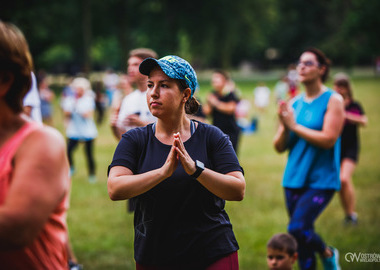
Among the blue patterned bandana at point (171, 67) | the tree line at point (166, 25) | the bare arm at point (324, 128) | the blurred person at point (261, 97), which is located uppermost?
the tree line at point (166, 25)

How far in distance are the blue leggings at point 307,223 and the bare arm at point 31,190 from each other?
10.9 ft

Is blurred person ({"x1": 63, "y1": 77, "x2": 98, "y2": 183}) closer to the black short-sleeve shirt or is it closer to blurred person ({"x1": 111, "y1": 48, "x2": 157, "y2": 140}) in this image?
blurred person ({"x1": 111, "y1": 48, "x2": 157, "y2": 140})

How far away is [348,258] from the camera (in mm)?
6051

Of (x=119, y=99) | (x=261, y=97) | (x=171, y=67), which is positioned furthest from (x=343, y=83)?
(x=261, y=97)

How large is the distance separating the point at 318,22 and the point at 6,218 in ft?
261

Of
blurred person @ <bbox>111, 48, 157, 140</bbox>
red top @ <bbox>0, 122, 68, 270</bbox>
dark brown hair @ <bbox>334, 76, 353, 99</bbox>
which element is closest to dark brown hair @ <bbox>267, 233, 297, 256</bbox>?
blurred person @ <bbox>111, 48, 157, 140</bbox>

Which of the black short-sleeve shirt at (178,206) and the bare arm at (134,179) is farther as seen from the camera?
the black short-sleeve shirt at (178,206)

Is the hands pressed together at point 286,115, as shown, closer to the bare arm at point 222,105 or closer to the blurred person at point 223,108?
the blurred person at point 223,108

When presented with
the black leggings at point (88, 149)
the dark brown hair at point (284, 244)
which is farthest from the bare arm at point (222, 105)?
the dark brown hair at point (284, 244)

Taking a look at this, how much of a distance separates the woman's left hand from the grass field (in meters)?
3.47

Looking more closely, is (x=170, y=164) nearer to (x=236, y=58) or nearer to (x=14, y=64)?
(x=14, y=64)

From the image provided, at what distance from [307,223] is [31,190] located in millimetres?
3519

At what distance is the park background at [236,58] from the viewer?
7273mm

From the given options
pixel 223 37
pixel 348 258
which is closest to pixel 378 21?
pixel 223 37
